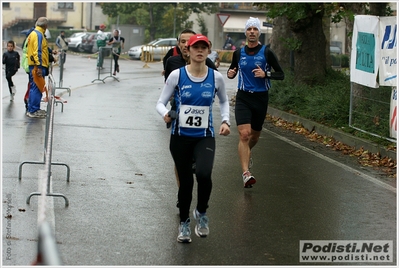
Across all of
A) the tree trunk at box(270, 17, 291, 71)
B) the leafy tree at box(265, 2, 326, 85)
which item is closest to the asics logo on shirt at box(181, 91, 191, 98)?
the leafy tree at box(265, 2, 326, 85)

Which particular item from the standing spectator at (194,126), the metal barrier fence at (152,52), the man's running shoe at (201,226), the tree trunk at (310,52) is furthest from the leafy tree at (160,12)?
the man's running shoe at (201,226)

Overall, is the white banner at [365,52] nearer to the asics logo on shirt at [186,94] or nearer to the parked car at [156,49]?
the asics logo on shirt at [186,94]

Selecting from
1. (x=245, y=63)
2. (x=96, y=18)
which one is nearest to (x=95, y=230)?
(x=245, y=63)

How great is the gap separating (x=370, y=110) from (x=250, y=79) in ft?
15.7

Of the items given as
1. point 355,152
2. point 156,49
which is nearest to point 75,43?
point 156,49

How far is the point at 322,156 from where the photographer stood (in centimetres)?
1240

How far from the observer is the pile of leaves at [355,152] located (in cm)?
1150

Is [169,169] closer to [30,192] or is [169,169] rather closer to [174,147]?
[30,192]

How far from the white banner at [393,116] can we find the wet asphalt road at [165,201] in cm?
83

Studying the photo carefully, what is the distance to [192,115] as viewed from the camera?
6.94 metres

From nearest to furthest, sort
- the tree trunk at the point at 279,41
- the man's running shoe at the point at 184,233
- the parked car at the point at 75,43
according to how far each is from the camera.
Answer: the man's running shoe at the point at 184,233 < the tree trunk at the point at 279,41 < the parked car at the point at 75,43

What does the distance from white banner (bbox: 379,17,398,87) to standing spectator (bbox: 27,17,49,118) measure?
6379 mm

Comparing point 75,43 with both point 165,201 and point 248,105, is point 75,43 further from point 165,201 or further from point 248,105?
point 165,201

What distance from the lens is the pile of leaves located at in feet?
37.7
